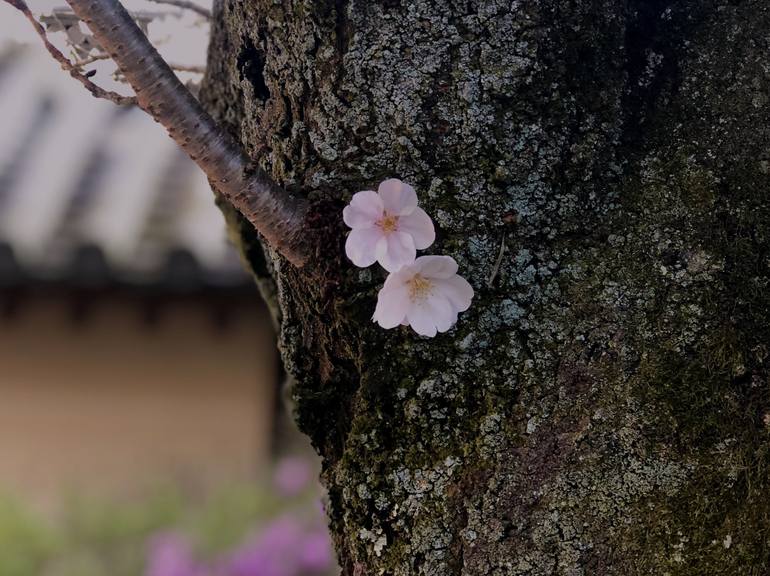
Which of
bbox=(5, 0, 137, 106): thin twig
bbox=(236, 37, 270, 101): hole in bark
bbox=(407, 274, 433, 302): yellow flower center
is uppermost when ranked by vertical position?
bbox=(236, 37, 270, 101): hole in bark

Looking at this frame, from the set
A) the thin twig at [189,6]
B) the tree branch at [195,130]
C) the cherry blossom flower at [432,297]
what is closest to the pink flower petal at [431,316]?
the cherry blossom flower at [432,297]

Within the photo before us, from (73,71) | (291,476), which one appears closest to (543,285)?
(73,71)

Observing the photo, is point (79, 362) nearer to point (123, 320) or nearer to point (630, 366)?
point (123, 320)

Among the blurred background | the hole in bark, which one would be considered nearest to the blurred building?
the blurred background

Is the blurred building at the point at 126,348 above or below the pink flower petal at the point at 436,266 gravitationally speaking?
above

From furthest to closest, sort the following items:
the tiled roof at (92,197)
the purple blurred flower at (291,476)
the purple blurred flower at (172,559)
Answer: the purple blurred flower at (291,476)
the purple blurred flower at (172,559)
the tiled roof at (92,197)

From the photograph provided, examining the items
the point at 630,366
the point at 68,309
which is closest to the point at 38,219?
the point at 68,309

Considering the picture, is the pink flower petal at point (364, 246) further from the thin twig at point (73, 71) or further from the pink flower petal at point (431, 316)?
the thin twig at point (73, 71)

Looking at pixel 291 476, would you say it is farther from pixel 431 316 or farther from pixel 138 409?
pixel 431 316

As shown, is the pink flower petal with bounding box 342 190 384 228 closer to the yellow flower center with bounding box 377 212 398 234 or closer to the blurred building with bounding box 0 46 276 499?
the yellow flower center with bounding box 377 212 398 234
